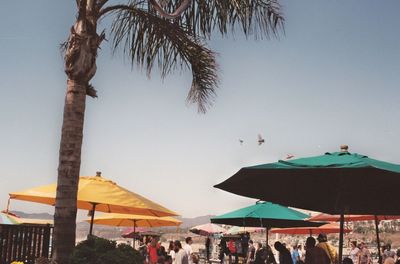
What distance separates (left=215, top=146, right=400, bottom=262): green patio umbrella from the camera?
5551 mm

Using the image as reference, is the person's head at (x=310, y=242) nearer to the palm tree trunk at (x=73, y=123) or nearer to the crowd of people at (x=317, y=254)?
the crowd of people at (x=317, y=254)

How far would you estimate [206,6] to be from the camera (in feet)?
27.1

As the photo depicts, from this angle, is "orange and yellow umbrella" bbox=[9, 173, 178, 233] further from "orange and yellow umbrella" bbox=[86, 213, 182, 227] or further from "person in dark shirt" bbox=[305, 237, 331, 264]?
"orange and yellow umbrella" bbox=[86, 213, 182, 227]

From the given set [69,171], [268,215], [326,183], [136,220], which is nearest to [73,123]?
[69,171]

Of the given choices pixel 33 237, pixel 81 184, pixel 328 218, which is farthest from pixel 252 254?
pixel 33 237

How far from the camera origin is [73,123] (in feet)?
24.5

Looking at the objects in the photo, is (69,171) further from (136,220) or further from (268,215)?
(136,220)

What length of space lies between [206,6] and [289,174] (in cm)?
338

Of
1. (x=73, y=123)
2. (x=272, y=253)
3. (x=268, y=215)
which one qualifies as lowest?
(x=272, y=253)

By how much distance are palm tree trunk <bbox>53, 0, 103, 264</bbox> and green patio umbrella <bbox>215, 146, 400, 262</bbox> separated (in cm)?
225

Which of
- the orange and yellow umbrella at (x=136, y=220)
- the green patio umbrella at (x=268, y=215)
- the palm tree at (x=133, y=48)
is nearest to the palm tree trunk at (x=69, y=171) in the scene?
the palm tree at (x=133, y=48)

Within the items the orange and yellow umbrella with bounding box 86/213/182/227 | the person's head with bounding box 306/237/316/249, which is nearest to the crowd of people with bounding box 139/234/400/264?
the person's head with bounding box 306/237/316/249

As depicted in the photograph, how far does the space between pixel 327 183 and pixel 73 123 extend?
12.4ft

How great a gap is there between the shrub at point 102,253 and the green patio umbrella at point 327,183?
5.17 feet
